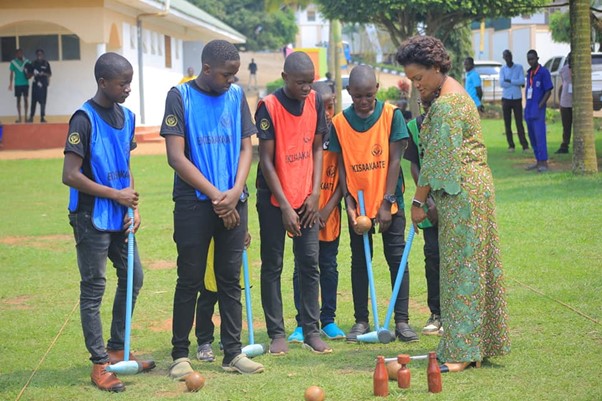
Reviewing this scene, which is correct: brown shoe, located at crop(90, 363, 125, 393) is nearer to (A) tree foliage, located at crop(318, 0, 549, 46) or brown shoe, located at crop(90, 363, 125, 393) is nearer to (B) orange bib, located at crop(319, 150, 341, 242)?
(B) orange bib, located at crop(319, 150, 341, 242)

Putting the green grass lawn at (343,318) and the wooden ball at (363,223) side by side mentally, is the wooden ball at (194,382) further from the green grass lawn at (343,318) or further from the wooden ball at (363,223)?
the wooden ball at (363,223)

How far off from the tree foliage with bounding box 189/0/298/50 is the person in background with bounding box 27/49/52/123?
134 feet

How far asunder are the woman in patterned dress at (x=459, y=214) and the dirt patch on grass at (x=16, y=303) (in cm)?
416

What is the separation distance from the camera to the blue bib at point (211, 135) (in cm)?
599

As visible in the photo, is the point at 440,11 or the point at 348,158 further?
the point at 440,11

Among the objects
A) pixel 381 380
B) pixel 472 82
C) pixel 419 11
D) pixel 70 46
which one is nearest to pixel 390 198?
pixel 381 380

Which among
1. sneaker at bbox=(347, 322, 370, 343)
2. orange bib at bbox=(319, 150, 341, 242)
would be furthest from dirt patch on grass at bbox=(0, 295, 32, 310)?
sneaker at bbox=(347, 322, 370, 343)

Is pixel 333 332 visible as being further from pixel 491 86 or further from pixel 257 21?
pixel 257 21

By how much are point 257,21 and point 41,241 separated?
191 feet

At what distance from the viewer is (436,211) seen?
6.34m

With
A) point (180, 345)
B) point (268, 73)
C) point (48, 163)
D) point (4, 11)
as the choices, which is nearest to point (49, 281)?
point (180, 345)

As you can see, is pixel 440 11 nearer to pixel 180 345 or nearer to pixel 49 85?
pixel 49 85

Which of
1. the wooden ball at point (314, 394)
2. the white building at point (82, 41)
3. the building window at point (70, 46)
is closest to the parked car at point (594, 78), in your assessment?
the white building at point (82, 41)

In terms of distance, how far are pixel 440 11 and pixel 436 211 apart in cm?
1927
